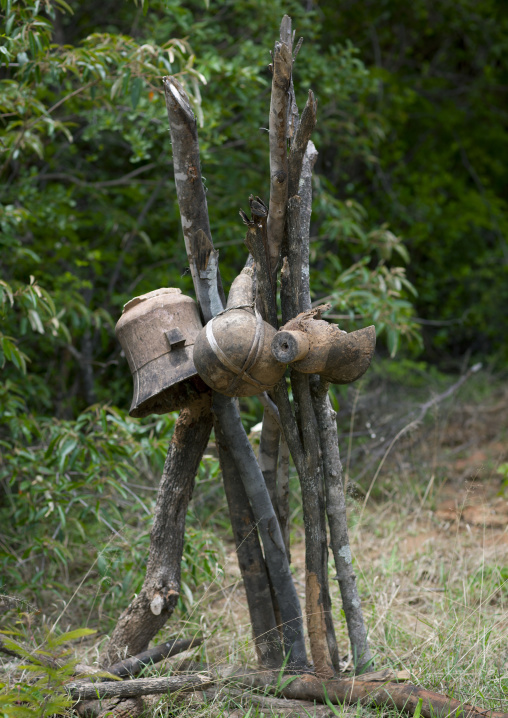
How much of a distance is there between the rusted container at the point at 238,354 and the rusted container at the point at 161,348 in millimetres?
166

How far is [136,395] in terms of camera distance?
1.88m

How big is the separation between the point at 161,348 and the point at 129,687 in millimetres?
950

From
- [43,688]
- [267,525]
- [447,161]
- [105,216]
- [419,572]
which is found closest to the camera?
[43,688]

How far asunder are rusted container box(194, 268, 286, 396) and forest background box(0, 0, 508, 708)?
0.59m

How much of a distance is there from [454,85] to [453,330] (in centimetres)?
278

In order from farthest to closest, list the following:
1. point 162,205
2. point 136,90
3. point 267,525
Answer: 1. point 162,205
2. point 136,90
3. point 267,525

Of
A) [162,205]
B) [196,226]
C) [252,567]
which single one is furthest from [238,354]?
[162,205]

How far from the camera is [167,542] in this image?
2.06 metres

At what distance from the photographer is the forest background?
9.20 ft

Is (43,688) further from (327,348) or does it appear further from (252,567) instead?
(327,348)

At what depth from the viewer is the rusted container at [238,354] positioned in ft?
5.25

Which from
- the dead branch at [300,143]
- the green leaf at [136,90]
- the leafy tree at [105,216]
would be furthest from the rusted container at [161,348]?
the green leaf at [136,90]

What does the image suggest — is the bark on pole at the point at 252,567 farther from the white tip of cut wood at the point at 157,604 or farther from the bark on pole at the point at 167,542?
the white tip of cut wood at the point at 157,604

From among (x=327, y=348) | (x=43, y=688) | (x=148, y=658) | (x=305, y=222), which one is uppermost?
(x=305, y=222)
